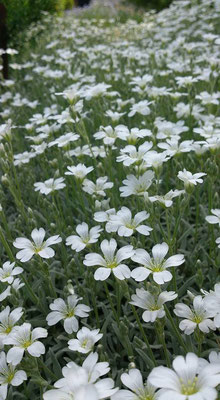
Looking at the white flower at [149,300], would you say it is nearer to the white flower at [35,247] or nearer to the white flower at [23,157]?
the white flower at [35,247]

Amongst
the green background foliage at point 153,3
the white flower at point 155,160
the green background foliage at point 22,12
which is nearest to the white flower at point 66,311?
the white flower at point 155,160

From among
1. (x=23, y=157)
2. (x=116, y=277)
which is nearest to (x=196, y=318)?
(x=116, y=277)

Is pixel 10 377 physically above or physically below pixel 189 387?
below

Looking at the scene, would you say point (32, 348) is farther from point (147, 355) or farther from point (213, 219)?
point (213, 219)

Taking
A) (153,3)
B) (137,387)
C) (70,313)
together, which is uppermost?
(137,387)

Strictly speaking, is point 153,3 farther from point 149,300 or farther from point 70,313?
point 149,300

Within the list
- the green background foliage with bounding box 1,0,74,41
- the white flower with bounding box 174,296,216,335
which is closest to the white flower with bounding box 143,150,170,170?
the white flower with bounding box 174,296,216,335
